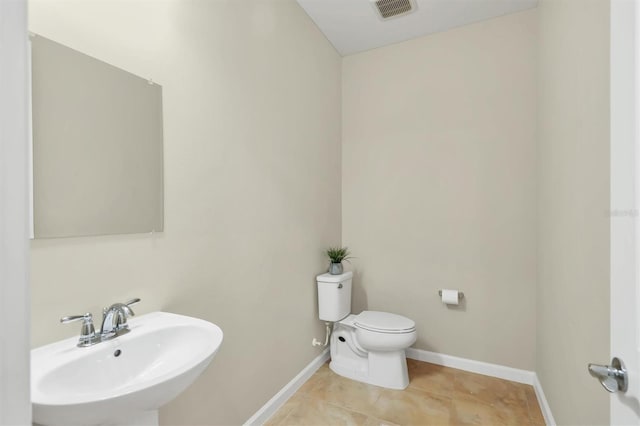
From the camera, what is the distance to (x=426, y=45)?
2578 millimetres

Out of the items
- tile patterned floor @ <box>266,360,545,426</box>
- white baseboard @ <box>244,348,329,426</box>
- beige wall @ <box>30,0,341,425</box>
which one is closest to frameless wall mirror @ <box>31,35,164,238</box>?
beige wall @ <box>30,0,341,425</box>

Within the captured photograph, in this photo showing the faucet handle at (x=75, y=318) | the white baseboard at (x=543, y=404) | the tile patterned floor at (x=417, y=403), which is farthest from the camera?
the tile patterned floor at (x=417, y=403)

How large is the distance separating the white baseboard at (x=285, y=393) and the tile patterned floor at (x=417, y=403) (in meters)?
0.03

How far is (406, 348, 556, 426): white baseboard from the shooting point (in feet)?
7.28

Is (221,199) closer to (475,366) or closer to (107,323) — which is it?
(107,323)

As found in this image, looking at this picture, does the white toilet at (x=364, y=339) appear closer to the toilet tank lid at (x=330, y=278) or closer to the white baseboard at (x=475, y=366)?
the toilet tank lid at (x=330, y=278)

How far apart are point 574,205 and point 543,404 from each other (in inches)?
54.2

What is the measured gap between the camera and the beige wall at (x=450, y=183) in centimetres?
229

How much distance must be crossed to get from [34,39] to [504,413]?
2.78m

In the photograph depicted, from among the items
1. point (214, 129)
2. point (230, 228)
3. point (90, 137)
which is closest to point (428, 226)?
point (230, 228)

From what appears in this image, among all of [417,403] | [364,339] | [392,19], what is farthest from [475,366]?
[392,19]

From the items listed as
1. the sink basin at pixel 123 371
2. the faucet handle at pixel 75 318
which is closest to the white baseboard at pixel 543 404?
the sink basin at pixel 123 371

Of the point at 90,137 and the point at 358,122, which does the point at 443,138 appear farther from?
the point at 90,137

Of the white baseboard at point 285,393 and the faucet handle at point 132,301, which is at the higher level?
the faucet handle at point 132,301
